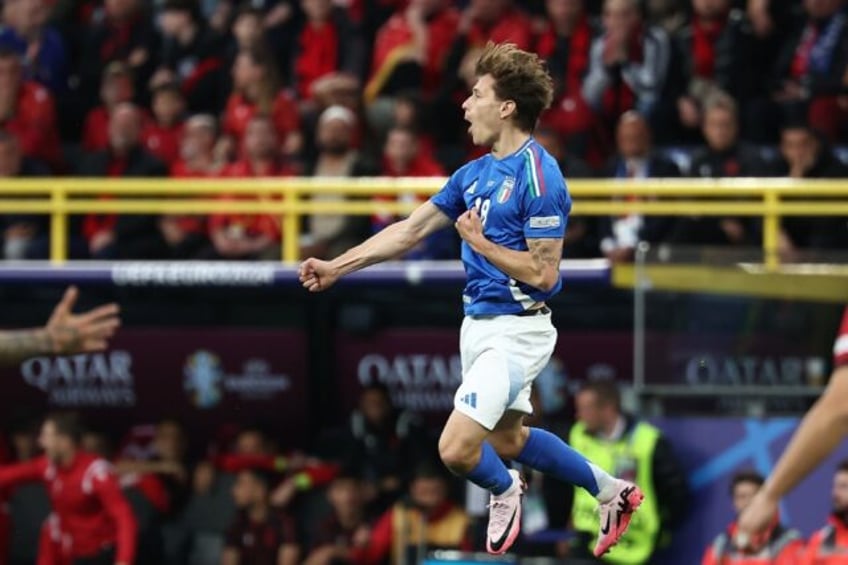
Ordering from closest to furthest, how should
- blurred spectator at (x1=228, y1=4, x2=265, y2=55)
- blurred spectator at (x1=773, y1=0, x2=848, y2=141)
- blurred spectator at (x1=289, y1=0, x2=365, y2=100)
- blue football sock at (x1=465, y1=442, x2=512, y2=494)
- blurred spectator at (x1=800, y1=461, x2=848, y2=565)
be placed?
blue football sock at (x1=465, y1=442, x2=512, y2=494)
blurred spectator at (x1=800, y1=461, x2=848, y2=565)
blurred spectator at (x1=773, y1=0, x2=848, y2=141)
blurred spectator at (x1=228, y1=4, x2=265, y2=55)
blurred spectator at (x1=289, y1=0, x2=365, y2=100)

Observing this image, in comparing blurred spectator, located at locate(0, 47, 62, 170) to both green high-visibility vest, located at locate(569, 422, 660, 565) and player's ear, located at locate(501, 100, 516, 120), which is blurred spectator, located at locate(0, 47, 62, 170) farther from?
player's ear, located at locate(501, 100, 516, 120)

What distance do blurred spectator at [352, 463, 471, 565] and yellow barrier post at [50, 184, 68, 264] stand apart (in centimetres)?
275

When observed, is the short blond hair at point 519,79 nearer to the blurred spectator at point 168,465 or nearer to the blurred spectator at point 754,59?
the blurred spectator at point 754,59

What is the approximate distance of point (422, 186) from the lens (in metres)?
12.7

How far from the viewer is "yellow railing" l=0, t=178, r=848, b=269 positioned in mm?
12414

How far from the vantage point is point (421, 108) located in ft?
44.5

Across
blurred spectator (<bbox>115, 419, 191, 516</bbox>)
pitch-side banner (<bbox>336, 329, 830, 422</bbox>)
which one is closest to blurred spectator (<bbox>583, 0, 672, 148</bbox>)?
pitch-side banner (<bbox>336, 329, 830, 422</bbox>)

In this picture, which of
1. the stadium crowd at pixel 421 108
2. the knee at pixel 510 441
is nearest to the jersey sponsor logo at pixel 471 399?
the knee at pixel 510 441

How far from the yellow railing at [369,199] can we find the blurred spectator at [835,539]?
179 cm

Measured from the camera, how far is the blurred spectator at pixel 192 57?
15.2m

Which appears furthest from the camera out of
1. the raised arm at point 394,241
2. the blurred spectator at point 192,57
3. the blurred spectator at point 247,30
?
the blurred spectator at point 192,57

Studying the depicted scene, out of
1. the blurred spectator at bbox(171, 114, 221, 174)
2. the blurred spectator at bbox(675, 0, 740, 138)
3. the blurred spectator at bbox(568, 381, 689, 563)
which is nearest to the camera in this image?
the blurred spectator at bbox(568, 381, 689, 563)

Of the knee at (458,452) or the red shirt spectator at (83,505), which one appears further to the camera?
the red shirt spectator at (83,505)

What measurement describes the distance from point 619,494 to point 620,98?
625 cm
